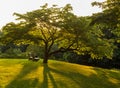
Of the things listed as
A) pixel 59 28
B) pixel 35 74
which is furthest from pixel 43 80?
pixel 59 28

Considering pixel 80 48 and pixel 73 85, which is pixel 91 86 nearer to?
pixel 73 85

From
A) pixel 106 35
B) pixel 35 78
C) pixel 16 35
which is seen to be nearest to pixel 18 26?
pixel 16 35

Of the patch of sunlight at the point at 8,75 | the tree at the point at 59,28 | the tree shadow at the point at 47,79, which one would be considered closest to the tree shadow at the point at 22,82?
the patch of sunlight at the point at 8,75

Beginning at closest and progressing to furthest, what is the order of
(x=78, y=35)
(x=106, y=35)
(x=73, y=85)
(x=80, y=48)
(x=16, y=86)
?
(x=16, y=86) → (x=73, y=85) → (x=78, y=35) → (x=80, y=48) → (x=106, y=35)

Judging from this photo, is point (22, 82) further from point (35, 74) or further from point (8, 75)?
point (35, 74)

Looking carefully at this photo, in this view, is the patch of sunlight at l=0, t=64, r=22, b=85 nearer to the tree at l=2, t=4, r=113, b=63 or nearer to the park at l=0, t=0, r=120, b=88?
the park at l=0, t=0, r=120, b=88

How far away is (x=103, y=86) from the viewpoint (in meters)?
29.5

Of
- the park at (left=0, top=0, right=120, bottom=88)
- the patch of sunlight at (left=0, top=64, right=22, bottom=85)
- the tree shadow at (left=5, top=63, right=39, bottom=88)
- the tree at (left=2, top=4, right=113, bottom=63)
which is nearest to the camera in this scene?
the tree shadow at (left=5, top=63, right=39, bottom=88)

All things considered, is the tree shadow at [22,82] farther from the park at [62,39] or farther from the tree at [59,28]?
the tree at [59,28]

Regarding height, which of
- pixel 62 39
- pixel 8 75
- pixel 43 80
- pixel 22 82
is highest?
pixel 62 39

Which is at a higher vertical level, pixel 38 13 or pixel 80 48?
pixel 38 13

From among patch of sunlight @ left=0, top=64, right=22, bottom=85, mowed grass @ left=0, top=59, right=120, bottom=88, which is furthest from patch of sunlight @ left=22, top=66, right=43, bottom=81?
patch of sunlight @ left=0, top=64, right=22, bottom=85

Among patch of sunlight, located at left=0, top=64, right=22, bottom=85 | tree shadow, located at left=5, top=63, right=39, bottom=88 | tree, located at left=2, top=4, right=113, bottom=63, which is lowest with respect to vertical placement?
tree shadow, located at left=5, top=63, right=39, bottom=88

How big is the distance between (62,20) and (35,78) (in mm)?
12239
